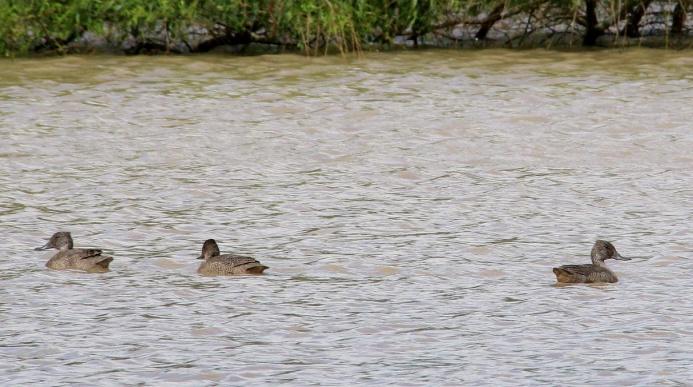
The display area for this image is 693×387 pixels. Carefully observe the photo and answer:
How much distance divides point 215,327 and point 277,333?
0.38 metres

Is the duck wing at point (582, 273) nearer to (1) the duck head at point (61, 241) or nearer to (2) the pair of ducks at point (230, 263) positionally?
(2) the pair of ducks at point (230, 263)

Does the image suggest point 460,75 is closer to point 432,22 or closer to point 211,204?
point 432,22

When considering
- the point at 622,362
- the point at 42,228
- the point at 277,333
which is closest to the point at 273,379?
the point at 277,333

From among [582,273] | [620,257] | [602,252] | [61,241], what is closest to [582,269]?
[582,273]

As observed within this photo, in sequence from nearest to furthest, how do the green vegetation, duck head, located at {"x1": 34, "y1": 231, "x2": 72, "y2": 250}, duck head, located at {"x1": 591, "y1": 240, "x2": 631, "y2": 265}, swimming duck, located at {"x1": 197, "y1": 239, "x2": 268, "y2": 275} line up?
swimming duck, located at {"x1": 197, "y1": 239, "x2": 268, "y2": 275} < duck head, located at {"x1": 591, "y1": 240, "x2": 631, "y2": 265} < duck head, located at {"x1": 34, "y1": 231, "x2": 72, "y2": 250} < the green vegetation

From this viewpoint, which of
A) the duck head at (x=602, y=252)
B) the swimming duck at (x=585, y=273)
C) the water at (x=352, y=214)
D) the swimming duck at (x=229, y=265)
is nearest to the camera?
the water at (x=352, y=214)

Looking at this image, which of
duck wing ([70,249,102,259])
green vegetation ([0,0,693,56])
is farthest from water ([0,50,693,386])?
green vegetation ([0,0,693,56])

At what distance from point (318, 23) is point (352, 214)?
311 inches

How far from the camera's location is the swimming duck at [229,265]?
10.1 m

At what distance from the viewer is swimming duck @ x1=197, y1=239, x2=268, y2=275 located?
10.1 m

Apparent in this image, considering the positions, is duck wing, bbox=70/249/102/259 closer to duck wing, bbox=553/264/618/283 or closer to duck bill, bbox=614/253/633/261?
duck wing, bbox=553/264/618/283

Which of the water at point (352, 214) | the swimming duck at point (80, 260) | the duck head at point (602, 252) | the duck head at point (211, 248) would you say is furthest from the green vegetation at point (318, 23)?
the duck head at point (602, 252)

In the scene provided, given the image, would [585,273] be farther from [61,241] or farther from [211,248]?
[61,241]

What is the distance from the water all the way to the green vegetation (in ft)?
1.39
